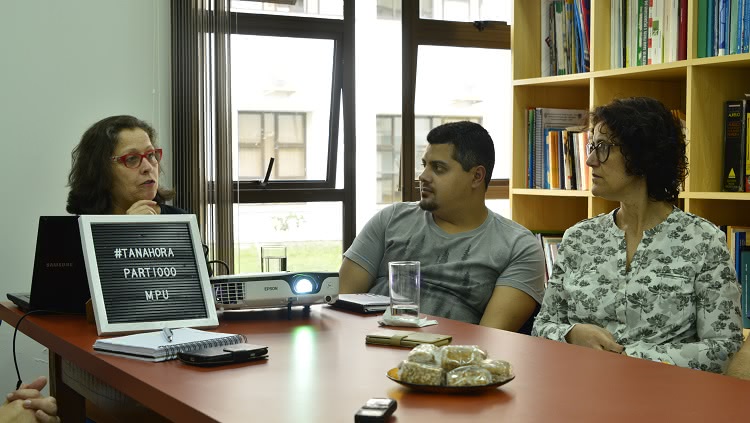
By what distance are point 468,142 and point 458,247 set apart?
0.39 metres

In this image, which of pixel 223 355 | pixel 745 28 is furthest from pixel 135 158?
pixel 745 28

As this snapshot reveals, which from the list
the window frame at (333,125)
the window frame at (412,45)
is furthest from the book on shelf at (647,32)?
the window frame at (333,125)

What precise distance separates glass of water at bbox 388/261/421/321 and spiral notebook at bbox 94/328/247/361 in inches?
15.2

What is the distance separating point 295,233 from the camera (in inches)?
166

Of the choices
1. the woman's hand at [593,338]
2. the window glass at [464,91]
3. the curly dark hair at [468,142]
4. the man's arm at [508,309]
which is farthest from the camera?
the window glass at [464,91]

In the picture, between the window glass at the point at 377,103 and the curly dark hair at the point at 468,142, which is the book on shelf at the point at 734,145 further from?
the window glass at the point at 377,103

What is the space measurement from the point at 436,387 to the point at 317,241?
→ 288cm

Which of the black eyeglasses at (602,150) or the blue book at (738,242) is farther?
the blue book at (738,242)

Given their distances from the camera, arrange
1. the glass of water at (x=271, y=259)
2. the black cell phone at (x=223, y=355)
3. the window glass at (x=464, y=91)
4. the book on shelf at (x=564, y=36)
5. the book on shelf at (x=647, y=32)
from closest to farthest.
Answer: the black cell phone at (x=223, y=355)
the book on shelf at (x=647, y=32)
the glass of water at (x=271, y=259)
the book on shelf at (x=564, y=36)
the window glass at (x=464, y=91)

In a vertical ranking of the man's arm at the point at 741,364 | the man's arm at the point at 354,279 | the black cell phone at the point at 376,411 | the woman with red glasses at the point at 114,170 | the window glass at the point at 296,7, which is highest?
the window glass at the point at 296,7

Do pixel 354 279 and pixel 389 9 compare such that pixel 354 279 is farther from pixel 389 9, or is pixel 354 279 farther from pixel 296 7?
pixel 389 9

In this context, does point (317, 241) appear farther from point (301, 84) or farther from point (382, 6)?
point (382, 6)

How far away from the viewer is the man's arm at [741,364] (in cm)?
213

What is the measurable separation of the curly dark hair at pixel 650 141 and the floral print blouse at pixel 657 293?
10cm
